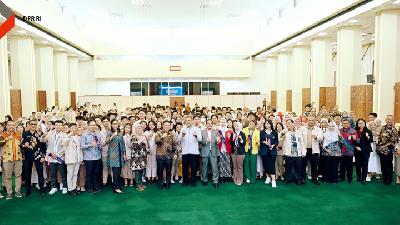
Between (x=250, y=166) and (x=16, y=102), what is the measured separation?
35.9 feet

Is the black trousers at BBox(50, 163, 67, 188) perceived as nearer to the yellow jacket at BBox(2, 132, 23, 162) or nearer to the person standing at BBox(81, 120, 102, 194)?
the person standing at BBox(81, 120, 102, 194)

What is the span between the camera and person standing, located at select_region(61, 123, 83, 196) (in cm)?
727

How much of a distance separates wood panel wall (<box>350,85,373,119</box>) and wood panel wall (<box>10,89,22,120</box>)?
13.6 m

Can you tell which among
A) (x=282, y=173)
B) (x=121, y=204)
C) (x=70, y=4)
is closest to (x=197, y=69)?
(x=70, y=4)

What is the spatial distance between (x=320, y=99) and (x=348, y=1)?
539 centimetres

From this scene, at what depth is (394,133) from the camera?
26.1ft

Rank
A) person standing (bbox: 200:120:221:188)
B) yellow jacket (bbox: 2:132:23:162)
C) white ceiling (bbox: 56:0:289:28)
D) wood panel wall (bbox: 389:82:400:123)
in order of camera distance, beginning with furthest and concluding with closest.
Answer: white ceiling (bbox: 56:0:289:28) < wood panel wall (bbox: 389:82:400:123) < person standing (bbox: 200:120:221:188) < yellow jacket (bbox: 2:132:23:162)

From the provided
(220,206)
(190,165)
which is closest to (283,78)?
(190,165)

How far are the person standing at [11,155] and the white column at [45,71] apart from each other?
11.5 metres

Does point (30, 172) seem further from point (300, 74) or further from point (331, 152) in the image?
point (300, 74)

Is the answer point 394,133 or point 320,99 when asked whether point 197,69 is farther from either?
point 394,133

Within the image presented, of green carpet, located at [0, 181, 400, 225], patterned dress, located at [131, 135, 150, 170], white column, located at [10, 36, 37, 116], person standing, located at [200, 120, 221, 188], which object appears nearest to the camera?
green carpet, located at [0, 181, 400, 225]

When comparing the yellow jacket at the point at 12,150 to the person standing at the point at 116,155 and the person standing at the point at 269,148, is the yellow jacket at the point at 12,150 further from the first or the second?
the person standing at the point at 269,148

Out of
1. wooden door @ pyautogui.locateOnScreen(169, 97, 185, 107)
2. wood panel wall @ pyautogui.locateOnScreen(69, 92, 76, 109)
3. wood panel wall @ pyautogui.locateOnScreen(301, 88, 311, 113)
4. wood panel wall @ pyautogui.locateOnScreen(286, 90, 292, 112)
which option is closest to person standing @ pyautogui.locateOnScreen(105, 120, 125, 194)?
wood panel wall @ pyautogui.locateOnScreen(301, 88, 311, 113)
